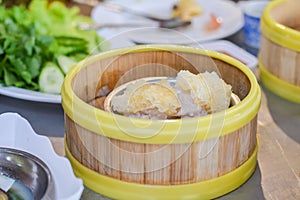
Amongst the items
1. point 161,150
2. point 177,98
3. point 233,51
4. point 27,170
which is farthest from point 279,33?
point 27,170

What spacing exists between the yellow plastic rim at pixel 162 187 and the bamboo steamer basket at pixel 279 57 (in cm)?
30

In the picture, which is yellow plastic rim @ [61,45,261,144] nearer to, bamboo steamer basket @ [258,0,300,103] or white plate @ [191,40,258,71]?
bamboo steamer basket @ [258,0,300,103]

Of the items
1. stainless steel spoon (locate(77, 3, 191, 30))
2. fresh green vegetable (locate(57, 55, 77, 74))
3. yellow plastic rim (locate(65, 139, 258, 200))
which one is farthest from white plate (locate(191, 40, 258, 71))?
yellow plastic rim (locate(65, 139, 258, 200))

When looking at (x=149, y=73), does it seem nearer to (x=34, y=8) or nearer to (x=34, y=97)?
(x=34, y=97)

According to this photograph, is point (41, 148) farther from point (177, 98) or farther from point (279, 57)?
point (279, 57)

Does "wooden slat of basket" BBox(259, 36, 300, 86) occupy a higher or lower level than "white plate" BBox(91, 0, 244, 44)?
higher

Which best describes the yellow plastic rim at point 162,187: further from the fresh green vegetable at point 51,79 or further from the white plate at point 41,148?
the fresh green vegetable at point 51,79

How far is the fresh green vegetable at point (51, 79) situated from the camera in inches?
50.0

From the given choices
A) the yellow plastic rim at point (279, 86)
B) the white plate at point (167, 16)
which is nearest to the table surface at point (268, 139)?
the yellow plastic rim at point (279, 86)

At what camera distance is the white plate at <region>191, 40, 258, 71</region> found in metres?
1.40

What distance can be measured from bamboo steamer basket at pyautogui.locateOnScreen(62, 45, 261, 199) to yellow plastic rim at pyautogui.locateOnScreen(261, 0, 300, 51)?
0.70 feet

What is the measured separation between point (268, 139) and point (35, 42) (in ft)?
1.70

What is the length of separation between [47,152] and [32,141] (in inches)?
1.6

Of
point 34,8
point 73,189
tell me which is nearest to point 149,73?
point 73,189
